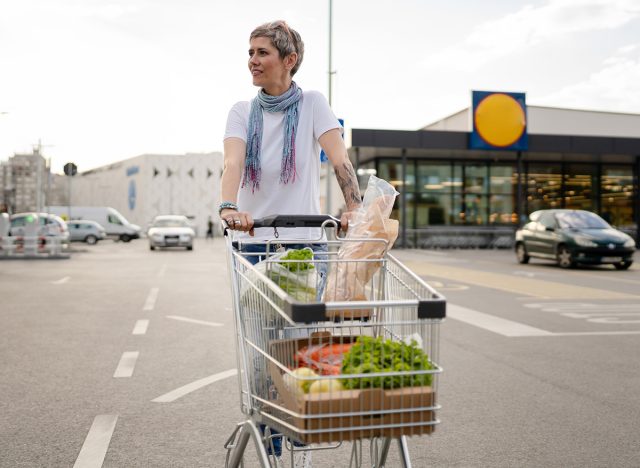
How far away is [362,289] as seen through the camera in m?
2.59

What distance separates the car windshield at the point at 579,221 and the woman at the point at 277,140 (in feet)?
57.8

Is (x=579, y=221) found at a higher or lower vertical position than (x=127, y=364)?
higher

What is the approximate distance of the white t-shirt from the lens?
309 centimetres

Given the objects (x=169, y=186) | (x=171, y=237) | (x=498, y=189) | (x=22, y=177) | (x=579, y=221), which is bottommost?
(x=171, y=237)

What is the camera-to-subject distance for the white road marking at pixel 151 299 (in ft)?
34.7

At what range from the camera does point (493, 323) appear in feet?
29.3

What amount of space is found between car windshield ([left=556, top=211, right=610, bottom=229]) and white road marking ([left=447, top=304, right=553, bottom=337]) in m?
10.4

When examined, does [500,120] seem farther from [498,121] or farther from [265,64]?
[265,64]

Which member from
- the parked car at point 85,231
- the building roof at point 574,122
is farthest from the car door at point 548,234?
the parked car at point 85,231

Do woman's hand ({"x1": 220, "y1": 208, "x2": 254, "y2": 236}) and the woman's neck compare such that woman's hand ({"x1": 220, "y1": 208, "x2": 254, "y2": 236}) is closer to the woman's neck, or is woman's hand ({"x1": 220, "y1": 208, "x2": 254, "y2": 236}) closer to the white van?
the woman's neck

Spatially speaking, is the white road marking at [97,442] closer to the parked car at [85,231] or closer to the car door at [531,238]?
the car door at [531,238]

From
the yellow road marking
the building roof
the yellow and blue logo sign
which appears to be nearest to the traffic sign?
the yellow and blue logo sign

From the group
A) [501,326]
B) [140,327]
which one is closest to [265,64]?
[140,327]

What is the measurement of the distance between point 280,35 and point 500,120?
30.0 m
